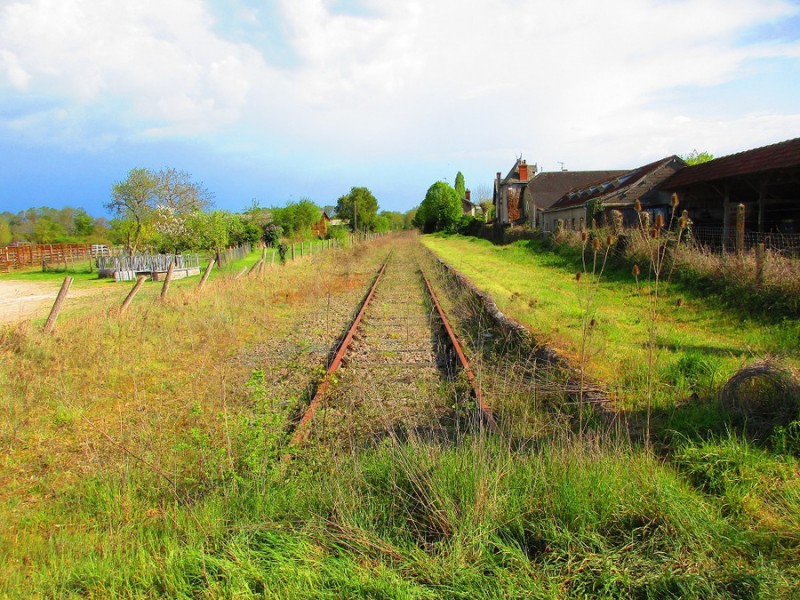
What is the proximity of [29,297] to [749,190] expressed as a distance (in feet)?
89.7

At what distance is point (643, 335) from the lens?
8406 millimetres

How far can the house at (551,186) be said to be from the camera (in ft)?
153

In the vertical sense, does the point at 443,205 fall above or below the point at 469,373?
above

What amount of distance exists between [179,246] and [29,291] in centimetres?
808

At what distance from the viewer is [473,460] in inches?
129

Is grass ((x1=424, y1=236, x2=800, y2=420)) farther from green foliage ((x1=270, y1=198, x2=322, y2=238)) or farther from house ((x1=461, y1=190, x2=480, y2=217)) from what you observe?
house ((x1=461, y1=190, x2=480, y2=217))

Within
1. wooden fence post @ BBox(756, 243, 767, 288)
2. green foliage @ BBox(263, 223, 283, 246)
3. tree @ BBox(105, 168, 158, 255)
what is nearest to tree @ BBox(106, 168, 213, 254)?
tree @ BBox(105, 168, 158, 255)

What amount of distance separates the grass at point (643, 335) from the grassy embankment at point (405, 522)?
1198 mm

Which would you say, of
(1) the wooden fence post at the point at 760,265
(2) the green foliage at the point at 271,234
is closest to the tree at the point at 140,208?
(2) the green foliage at the point at 271,234

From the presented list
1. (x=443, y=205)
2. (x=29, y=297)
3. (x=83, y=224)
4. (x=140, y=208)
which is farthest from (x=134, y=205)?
(x=443, y=205)

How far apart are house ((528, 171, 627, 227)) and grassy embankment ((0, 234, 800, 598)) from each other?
43624mm

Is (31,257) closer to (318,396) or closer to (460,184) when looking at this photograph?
(318,396)

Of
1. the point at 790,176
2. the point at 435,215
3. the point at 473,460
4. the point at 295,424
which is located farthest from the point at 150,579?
the point at 435,215

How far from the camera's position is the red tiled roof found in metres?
14.7
